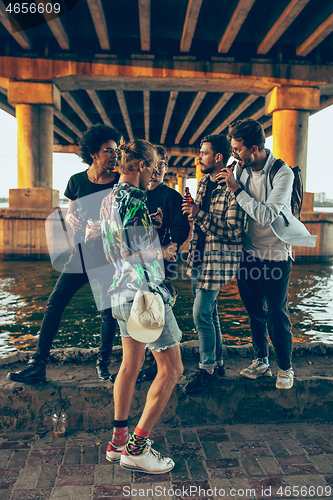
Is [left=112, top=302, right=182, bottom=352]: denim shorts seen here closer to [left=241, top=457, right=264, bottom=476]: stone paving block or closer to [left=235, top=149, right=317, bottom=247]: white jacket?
[left=241, top=457, right=264, bottom=476]: stone paving block

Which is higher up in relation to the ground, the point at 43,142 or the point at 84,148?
the point at 43,142

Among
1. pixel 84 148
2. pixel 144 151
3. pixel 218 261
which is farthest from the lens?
pixel 84 148

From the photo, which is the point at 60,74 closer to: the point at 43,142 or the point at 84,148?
the point at 43,142

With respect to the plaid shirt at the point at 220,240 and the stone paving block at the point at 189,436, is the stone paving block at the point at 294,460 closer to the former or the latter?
the stone paving block at the point at 189,436

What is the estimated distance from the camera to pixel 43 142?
14.2 meters

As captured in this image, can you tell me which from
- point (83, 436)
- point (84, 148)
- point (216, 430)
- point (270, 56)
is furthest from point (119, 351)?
point (270, 56)

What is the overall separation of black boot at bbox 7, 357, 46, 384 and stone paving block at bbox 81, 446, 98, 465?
66 cm

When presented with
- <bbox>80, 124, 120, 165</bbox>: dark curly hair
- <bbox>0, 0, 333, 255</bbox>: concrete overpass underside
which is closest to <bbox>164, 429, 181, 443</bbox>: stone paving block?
<bbox>80, 124, 120, 165</bbox>: dark curly hair

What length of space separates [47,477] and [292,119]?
14.5 metres

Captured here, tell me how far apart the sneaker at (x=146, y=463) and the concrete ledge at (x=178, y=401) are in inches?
23.7

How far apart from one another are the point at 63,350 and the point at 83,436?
0.92 meters

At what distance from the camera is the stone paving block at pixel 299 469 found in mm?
2229

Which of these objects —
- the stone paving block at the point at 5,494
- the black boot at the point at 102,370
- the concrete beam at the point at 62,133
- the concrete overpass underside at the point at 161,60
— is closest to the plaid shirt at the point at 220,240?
the black boot at the point at 102,370

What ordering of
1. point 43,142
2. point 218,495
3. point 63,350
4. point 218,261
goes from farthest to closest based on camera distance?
1. point 43,142
2. point 63,350
3. point 218,261
4. point 218,495
